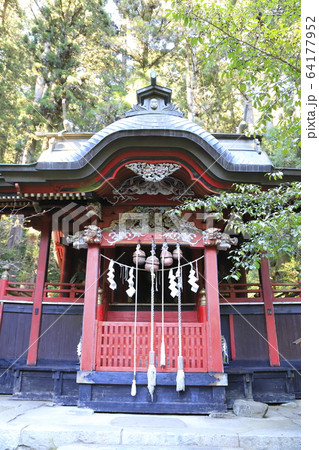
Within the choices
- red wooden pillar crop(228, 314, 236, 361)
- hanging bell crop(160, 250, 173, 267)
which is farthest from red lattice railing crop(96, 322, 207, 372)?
red wooden pillar crop(228, 314, 236, 361)

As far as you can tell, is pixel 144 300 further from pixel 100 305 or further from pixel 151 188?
pixel 151 188

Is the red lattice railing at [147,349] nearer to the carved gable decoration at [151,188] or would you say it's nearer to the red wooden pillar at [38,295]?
the red wooden pillar at [38,295]

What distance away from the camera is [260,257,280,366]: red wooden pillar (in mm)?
6729

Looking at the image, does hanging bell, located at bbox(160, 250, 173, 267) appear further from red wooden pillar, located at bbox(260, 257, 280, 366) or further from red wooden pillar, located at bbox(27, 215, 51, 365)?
red wooden pillar, located at bbox(27, 215, 51, 365)

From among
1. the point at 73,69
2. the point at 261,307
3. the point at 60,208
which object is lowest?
the point at 261,307

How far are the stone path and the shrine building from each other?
0.62 meters

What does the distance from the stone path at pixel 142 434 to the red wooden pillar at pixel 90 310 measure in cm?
89

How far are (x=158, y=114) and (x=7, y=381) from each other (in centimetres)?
628

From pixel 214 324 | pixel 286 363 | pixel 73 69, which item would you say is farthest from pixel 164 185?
pixel 73 69

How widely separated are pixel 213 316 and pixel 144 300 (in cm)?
259

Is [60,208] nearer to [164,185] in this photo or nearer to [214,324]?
[164,185]

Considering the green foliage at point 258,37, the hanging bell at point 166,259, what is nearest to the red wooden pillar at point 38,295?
the hanging bell at point 166,259

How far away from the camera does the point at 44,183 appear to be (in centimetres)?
607

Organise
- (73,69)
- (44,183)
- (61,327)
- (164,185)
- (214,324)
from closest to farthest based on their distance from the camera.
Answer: (214,324)
(44,183)
(164,185)
(61,327)
(73,69)
